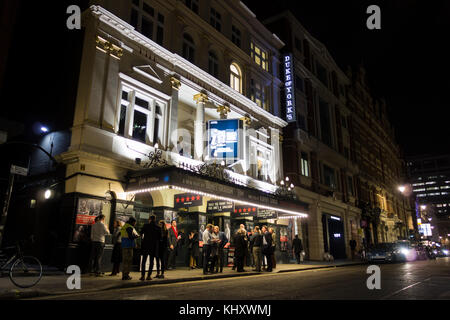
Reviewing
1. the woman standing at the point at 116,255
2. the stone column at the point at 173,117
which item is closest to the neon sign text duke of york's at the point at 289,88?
the stone column at the point at 173,117

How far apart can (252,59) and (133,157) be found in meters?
13.6

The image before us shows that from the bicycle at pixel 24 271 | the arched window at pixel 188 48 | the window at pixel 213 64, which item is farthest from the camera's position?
the window at pixel 213 64

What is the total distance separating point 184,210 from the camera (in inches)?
680

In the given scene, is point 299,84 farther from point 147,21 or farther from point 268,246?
point 268,246

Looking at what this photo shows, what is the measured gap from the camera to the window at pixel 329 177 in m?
31.8

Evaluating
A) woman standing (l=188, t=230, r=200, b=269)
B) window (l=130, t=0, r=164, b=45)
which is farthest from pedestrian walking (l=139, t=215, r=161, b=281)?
window (l=130, t=0, r=164, b=45)

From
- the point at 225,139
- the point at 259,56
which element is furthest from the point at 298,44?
the point at 225,139

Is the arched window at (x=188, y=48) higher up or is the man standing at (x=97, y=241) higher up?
the arched window at (x=188, y=48)

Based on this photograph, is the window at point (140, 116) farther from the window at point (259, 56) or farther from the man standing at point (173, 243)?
the window at point (259, 56)

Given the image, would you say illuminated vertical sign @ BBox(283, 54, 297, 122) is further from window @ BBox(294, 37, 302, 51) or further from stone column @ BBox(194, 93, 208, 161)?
stone column @ BBox(194, 93, 208, 161)

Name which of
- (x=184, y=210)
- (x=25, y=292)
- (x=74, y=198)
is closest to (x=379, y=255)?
(x=184, y=210)

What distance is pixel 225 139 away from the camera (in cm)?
1844

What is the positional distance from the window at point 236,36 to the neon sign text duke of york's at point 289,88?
18.5 feet
